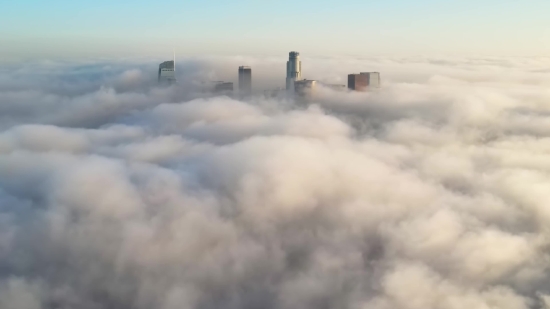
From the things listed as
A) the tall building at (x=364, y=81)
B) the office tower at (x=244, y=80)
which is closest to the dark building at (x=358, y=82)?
the tall building at (x=364, y=81)

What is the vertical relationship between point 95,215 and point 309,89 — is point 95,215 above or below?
below

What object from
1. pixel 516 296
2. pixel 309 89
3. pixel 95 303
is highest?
pixel 309 89

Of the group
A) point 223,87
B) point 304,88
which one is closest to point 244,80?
point 223,87

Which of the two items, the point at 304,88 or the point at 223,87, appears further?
the point at 223,87

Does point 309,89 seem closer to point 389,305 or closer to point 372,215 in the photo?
point 372,215

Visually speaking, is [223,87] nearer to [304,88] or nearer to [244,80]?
[244,80]

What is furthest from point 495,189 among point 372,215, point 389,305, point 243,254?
point 243,254

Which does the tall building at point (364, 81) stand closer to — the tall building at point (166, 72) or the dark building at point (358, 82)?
the dark building at point (358, 82)

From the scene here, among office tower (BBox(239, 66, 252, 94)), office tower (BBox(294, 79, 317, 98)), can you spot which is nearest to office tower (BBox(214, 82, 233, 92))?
office tower (BBox(239, 66, 252, 94))
